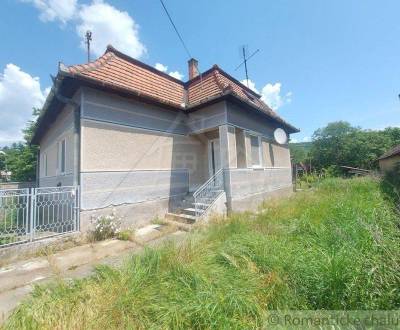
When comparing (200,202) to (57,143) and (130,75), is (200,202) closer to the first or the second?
(130,75)

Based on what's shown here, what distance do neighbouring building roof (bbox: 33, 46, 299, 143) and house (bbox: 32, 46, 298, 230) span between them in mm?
38

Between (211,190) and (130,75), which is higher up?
(130,75)

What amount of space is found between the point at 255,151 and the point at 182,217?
16.3 ft

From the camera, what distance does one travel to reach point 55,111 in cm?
807

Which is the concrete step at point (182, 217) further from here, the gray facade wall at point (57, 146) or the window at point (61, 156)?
the window at point (61, 156)

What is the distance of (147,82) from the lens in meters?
8.25

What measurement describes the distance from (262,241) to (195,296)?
68.7 inches

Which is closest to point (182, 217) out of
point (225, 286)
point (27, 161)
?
point (225, 286)

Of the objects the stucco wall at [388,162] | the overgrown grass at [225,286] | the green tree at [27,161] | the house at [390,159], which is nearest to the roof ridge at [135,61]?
the overgrown grass at [225,286]

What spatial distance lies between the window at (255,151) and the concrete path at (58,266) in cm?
544

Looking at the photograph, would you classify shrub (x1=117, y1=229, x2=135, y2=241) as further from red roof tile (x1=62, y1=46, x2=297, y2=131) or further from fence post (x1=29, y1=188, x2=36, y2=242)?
red roof tile (x1=62, y1=46, x2=297, y2=131)

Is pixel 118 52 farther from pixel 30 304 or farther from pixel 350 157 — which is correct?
pixel 350 157

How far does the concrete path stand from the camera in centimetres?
320

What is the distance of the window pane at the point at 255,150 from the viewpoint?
9750 mm
